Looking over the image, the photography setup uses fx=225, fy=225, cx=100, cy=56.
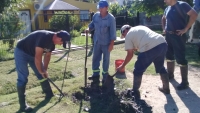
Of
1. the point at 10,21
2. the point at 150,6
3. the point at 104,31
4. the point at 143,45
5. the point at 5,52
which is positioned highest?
the point at 150,6

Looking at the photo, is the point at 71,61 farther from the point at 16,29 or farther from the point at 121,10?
the point at 121,10

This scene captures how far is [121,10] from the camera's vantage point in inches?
931

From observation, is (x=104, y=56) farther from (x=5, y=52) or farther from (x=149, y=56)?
(x=5, y=52)

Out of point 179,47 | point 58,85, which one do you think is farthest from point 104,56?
point 179,47

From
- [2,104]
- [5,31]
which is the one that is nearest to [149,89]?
[2,104]

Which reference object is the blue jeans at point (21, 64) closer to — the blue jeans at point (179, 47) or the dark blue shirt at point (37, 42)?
the dark blue shirt at point (37, 42)

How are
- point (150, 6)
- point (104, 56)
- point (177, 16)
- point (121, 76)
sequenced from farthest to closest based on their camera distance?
point (150, 6)
point (121, 76)
point (104, 56)
point (177, 16)

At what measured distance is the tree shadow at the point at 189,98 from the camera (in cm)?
408

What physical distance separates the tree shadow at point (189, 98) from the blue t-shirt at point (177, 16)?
135 centimetres

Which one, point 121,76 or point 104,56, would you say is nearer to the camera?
point 104,56

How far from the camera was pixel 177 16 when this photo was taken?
4.73 meters

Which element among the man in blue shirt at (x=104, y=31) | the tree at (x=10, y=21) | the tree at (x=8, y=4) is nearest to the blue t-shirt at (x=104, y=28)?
the man in blue shirt at (x=104, y=31)

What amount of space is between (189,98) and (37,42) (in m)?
3.11

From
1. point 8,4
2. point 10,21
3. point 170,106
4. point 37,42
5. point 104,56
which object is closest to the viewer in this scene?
point 37,42
